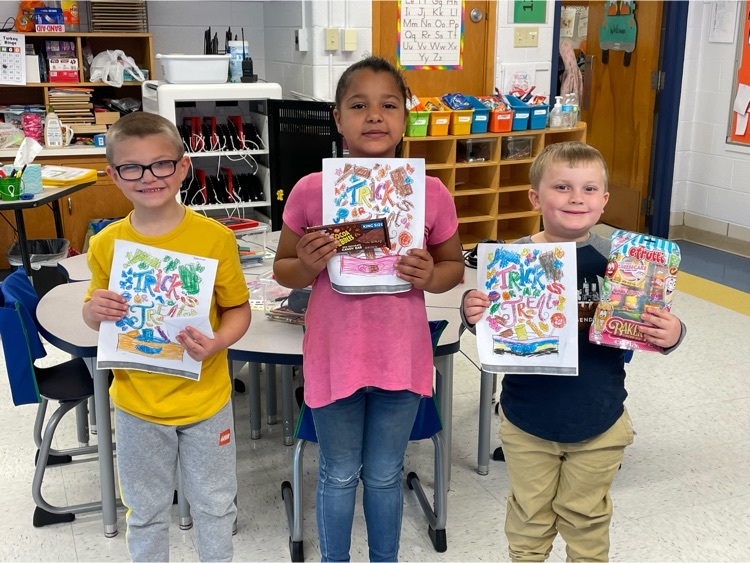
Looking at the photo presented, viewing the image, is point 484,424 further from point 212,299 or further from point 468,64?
point 468,64

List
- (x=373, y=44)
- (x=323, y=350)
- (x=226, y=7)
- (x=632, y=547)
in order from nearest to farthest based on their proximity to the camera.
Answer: (x=323, y=350) → (x=632, y=547) → (x=373, y=44) → (x=226, y=7)

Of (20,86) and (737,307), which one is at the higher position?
(20,86)

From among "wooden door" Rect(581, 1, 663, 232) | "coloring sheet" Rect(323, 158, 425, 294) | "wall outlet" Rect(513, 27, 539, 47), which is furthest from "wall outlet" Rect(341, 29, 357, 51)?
"coloring sheet" Rect(323, 158, 425, 294)

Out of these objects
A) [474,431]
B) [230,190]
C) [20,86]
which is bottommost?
[474,431]

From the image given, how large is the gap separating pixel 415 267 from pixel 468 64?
378cm

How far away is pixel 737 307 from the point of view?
13.8 feet

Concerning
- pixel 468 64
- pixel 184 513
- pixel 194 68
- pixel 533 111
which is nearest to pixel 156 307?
pixel 184 513

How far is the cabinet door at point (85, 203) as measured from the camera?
4605 mm

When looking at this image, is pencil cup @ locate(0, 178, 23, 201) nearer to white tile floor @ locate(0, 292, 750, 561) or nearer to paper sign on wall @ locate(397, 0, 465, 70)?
white tile floor @ locate(0, 292, 750, 561)

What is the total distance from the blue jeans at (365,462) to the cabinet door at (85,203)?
3.37 metres

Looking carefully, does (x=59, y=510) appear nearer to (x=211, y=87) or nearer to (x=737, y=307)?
(x=211, y=87)

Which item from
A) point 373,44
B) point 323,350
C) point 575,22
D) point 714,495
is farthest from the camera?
point 575,22

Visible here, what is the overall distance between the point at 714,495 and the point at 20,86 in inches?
175

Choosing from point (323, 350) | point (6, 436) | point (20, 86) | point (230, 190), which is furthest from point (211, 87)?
point (323, 350)
